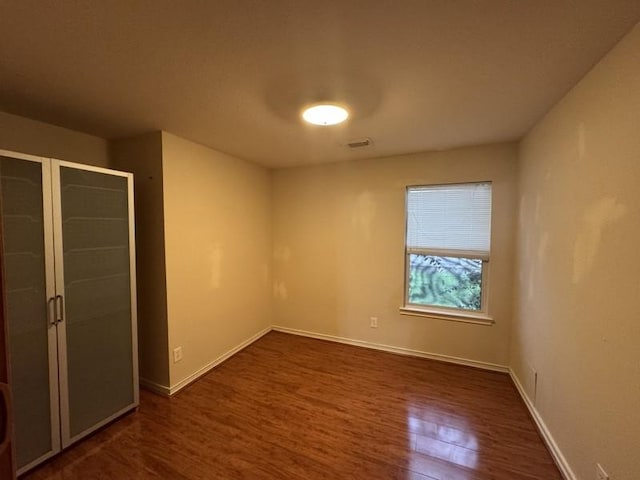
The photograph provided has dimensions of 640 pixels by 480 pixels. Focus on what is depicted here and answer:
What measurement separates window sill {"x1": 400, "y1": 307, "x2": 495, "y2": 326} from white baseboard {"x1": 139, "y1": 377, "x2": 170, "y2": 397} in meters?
2.53

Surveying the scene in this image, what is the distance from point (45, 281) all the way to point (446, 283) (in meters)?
3.46

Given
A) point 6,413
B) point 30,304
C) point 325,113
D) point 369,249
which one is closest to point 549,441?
point 369,249

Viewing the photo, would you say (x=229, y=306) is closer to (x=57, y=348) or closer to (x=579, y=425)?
(x=57, y=348)

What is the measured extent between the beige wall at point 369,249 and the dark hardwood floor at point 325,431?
435 millimetres

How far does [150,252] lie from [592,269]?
3149 mm

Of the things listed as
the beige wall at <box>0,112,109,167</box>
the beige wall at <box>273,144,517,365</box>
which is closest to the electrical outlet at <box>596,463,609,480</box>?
the beige wall at <box>273,144,517,365</box>

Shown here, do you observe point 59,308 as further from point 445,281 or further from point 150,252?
point 445,281

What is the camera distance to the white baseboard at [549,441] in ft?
5.26

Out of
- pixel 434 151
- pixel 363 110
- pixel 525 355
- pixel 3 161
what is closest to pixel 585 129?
pixel 363 110

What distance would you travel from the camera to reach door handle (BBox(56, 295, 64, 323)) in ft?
5.81

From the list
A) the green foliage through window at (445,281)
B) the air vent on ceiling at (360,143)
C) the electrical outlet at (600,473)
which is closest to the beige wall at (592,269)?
the electrical outlet at (600,473)

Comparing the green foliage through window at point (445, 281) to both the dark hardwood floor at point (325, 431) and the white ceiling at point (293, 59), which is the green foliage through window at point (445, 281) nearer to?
the dark hardwood floor at point (325, 431)

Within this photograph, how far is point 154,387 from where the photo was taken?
2527mm

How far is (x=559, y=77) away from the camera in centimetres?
154
